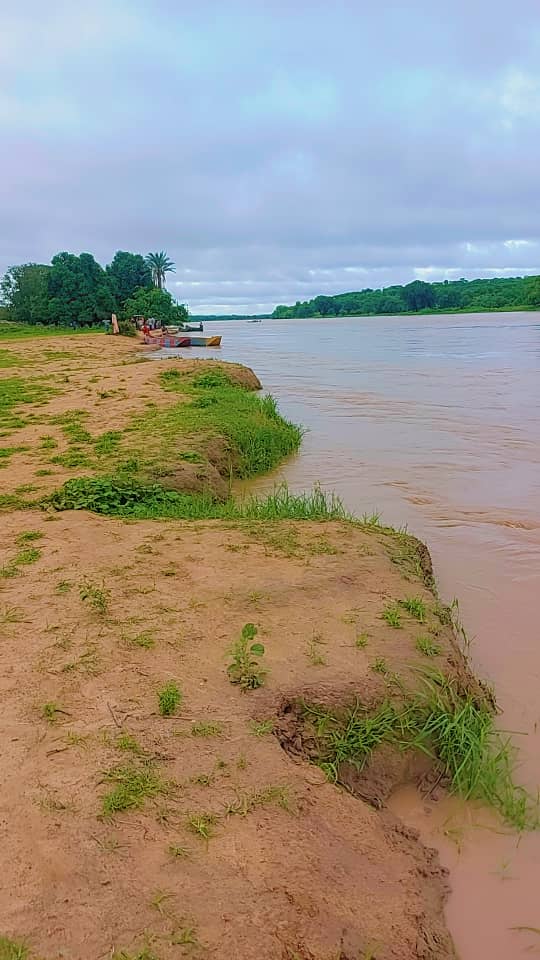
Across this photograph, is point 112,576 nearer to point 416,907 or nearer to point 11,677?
point 11,677

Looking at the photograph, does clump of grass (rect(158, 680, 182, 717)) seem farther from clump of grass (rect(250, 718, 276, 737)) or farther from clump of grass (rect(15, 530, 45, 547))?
clump of grass (rect(15, 530, 45, 547))

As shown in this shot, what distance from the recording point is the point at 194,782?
8.56 feet

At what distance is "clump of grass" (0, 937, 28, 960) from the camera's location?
1.90 m

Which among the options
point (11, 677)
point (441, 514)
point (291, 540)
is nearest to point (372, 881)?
point (11, 677)

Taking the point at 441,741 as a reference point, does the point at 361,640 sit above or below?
above

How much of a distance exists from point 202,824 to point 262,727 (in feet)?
2.04

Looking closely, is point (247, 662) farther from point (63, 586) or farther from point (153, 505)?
point (153, 505)

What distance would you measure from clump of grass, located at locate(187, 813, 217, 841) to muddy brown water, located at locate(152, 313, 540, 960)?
36.7 inches

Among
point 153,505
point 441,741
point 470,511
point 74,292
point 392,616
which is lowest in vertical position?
point 470,511

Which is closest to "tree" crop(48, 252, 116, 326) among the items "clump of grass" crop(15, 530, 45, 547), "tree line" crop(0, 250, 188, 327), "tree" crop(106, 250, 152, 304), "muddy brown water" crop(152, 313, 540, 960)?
"tree line" crop(0, 250, 188, 327)

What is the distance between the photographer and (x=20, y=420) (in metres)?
11.1

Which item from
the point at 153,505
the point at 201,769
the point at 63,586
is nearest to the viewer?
the point at 201,769

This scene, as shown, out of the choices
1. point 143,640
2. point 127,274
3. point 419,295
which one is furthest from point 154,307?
point 419,295

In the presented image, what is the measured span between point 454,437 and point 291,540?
25.3 ft
